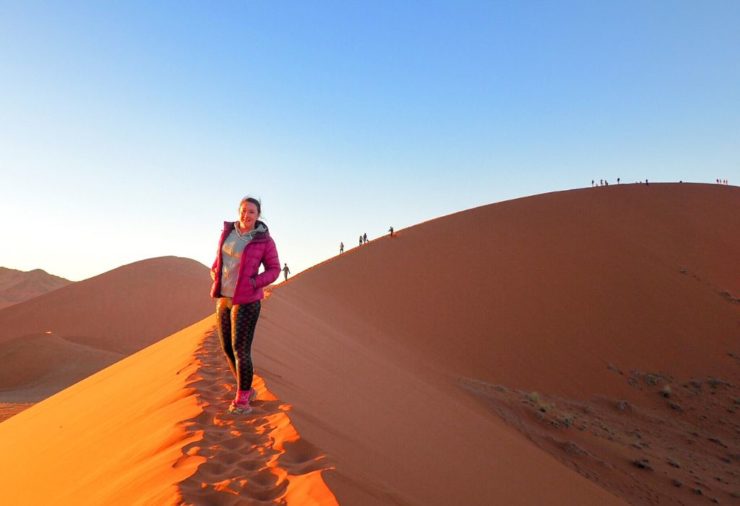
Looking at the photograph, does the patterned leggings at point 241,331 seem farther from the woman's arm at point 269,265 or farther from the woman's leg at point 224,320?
the woman's arm at point 269,265

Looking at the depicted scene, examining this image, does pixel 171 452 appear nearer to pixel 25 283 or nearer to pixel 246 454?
pixel 246 454

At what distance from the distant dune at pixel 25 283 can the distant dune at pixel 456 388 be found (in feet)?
193

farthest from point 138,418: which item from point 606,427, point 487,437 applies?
point 606,427

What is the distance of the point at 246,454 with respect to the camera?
2850 millimetres

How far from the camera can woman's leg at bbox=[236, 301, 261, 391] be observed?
368cm

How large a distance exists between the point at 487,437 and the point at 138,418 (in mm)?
4109

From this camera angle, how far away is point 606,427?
387 inches

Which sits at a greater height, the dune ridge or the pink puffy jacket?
the pink puffy jacket

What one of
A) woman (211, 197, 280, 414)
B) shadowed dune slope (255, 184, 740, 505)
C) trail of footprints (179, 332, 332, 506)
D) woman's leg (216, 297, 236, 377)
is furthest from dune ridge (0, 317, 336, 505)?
woman's leg (216, 297, 236, 377)

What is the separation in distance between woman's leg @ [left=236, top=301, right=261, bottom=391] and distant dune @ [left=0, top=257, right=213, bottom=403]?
574 inches

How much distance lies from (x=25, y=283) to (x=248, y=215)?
82.0 metres

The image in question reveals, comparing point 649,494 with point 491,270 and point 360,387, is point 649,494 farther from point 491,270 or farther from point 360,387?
point 491,270

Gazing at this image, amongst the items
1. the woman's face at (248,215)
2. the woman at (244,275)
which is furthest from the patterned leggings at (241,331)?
the woman's face at (248,215)

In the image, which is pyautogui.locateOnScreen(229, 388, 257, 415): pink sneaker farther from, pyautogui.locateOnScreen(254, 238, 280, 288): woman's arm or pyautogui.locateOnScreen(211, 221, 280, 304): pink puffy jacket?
pyautogui.locateOnScreen(254, 238, 280, 288): woman's arm
